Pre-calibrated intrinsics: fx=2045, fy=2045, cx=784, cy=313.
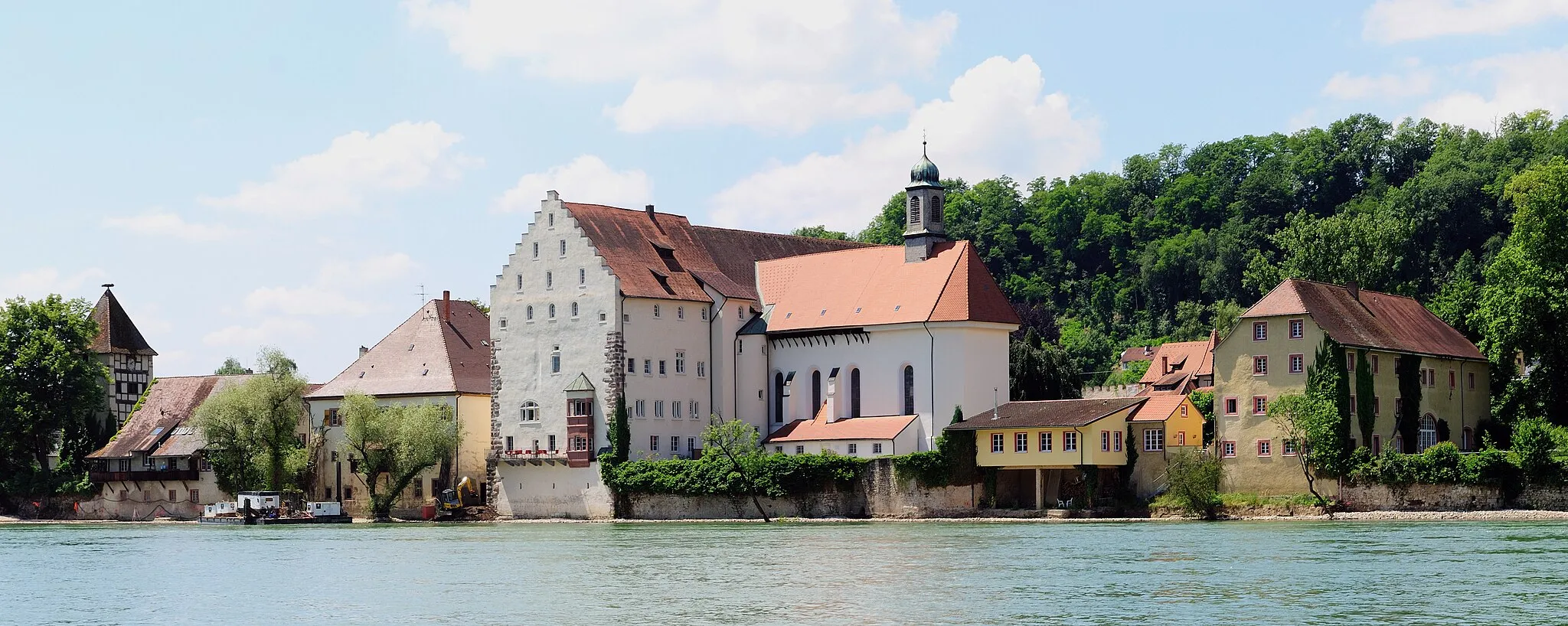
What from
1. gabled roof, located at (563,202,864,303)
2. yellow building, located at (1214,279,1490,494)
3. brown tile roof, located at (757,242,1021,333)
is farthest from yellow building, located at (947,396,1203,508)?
gabled roof, located at (563,202,864,303)

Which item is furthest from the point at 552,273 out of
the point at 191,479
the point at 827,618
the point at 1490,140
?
the point at 1490,140

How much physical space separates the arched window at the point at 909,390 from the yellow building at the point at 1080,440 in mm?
3632

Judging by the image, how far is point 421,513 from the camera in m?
89.1

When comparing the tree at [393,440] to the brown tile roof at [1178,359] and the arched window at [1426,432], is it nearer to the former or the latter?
the arched window at [1426,432]

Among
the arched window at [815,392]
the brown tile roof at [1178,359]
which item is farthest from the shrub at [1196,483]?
the brown tile roof at [1178,359]

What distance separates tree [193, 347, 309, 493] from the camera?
90.2 metres

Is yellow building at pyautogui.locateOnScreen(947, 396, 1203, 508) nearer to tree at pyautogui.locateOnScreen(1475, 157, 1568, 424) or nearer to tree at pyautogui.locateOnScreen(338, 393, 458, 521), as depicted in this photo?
tree at pyautogui.locateOnScreen(1475, 157, 1568, 424)

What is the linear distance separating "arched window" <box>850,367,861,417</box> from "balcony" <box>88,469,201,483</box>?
106 feet

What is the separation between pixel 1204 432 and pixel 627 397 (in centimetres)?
2379

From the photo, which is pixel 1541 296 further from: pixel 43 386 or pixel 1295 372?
pixel 43 386

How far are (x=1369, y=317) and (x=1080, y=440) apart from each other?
39.3 ft

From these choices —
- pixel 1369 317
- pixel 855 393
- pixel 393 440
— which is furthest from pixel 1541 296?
pixel 393 440

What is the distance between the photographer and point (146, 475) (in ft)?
319

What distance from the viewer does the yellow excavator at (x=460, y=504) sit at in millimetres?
87938
